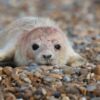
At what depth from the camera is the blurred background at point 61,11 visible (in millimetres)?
13664

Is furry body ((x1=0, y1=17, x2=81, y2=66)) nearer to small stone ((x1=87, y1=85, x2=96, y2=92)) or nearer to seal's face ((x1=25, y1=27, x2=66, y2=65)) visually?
seal's face ((x1=25, y1=27, x2=66, y2=65))

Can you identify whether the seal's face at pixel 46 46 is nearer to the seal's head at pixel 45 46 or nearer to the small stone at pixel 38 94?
the seal's head at pixel 45 46

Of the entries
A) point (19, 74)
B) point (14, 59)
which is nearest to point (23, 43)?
point (14, 59)

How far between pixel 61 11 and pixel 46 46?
384 inches

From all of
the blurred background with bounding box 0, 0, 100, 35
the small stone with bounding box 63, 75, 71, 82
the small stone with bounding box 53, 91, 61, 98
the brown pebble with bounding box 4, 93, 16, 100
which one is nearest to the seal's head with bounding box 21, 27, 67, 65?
the small stone with bounding box 63, 75, 71, 82

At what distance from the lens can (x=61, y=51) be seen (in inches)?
286

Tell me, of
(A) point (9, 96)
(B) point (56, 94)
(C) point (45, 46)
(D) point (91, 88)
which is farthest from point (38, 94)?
(C) point (45, 46)

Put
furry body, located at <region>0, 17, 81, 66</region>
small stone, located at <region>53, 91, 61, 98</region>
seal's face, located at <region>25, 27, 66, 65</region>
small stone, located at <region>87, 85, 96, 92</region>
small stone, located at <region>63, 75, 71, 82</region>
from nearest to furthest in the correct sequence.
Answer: small stone, located at <region>53, 91, 61, 98</region>, small stone, located at <region>87, 85, 96, 92</region>, small stone, located at <region>63, 75, 71, 82</region>, seal's face, located at <region>25, 27, 66, 65</region>, furry body, located at <region>0, 17, 81, 66</region>

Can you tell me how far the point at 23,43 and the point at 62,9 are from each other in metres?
10.0

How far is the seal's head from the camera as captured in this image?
6788 mm

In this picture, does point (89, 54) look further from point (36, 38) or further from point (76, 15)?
point (76, 15)

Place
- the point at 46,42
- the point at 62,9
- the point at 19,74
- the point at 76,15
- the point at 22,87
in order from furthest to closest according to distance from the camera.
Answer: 1. the point at 62,9
2. the point at 76,15
3. the point at 46,42
4. the point at 19,74
5. the point at 22,87

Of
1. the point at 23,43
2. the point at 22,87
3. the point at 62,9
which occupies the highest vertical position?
the point at 62,9

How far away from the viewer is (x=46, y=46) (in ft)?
22.7
